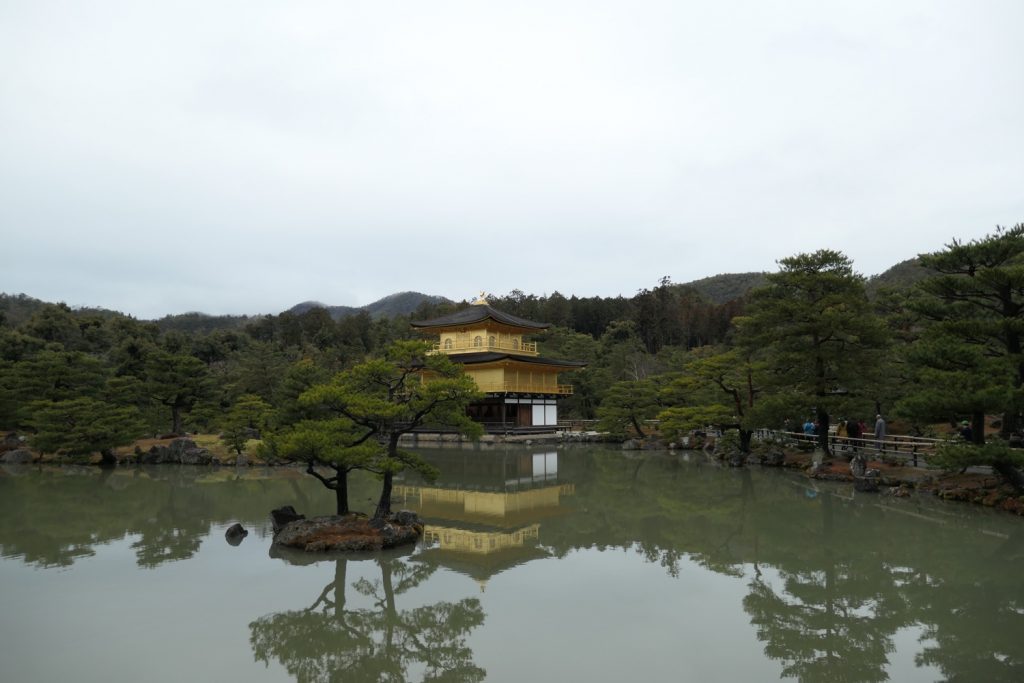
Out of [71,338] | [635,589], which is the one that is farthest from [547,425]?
[71,338]

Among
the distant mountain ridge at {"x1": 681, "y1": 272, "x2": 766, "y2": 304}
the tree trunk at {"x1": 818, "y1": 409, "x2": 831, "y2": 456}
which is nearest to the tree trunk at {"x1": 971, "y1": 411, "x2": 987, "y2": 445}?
the tree trunk at {"x1": 818, "y1": 409, "x2": 831, "y2": 456}

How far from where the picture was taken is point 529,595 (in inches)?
276

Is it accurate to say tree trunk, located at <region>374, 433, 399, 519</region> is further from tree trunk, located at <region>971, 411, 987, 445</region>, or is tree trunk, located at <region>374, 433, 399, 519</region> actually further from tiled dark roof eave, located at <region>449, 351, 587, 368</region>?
tiled dark roof eave, located at <region>449, 351, 587, 368</region>

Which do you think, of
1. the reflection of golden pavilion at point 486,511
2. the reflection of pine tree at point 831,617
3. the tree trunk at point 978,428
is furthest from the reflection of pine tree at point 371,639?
the tree trunk at point 978,428

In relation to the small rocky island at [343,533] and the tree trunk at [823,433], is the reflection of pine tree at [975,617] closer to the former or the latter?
the small rocky island at [343,533]

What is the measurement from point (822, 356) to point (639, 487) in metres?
6.55

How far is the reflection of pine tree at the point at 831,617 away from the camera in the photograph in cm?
525

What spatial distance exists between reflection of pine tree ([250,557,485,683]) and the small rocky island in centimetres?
166

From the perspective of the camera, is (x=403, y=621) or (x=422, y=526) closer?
(x=403, y=621)

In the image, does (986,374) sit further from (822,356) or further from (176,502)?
(176,502)

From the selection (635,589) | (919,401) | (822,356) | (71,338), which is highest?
(71,338)

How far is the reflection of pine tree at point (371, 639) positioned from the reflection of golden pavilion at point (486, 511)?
1384 millimetres

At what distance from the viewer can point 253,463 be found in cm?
1994

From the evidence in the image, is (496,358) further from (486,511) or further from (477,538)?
(477,538)
